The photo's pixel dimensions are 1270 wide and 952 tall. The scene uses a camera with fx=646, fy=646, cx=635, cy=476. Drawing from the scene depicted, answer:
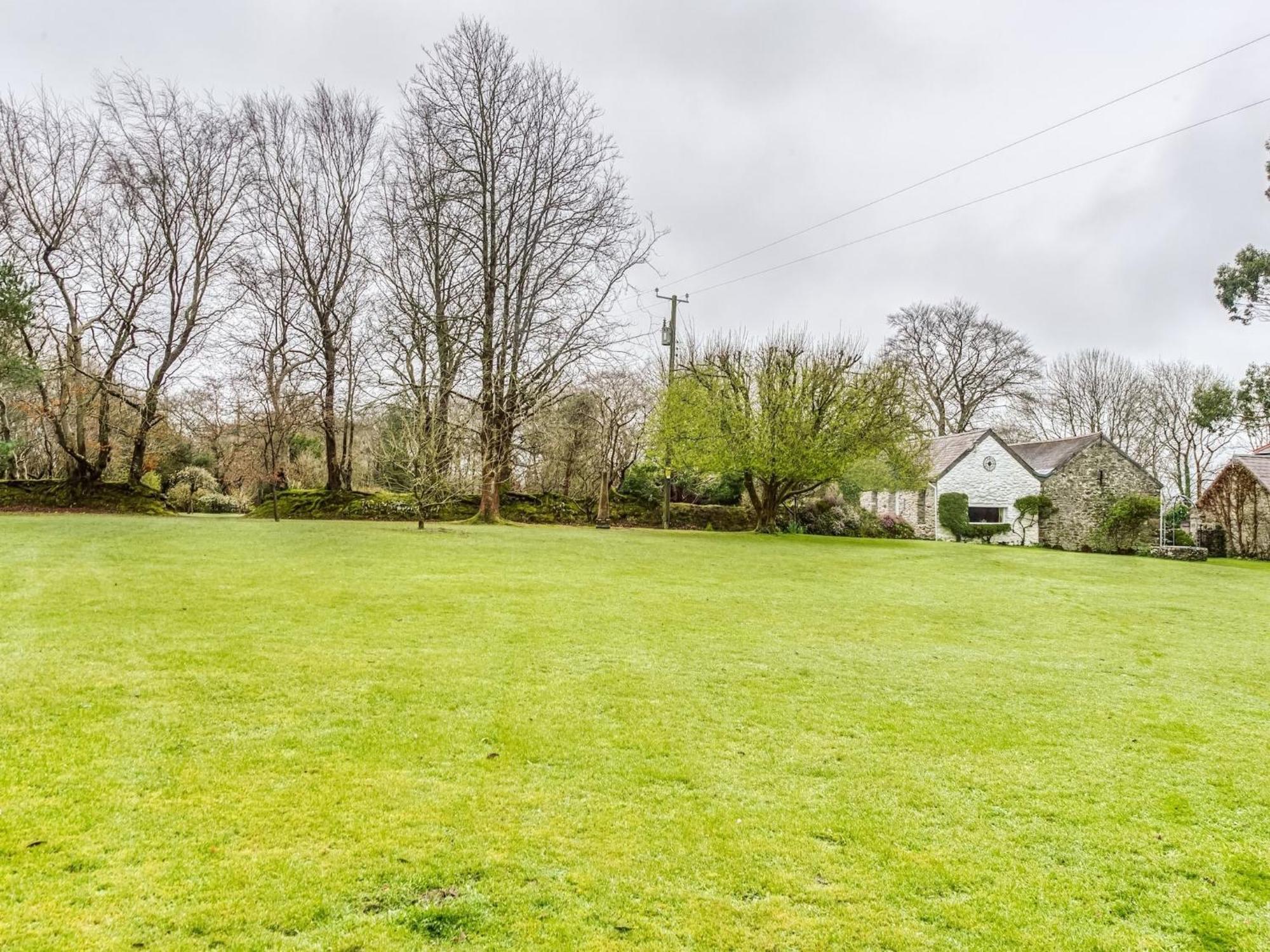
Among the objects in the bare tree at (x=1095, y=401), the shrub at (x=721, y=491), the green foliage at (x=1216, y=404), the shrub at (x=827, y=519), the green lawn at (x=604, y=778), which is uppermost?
the bare tree at (x=1095, y=401)

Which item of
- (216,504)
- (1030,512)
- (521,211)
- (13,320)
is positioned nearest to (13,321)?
(13,320)

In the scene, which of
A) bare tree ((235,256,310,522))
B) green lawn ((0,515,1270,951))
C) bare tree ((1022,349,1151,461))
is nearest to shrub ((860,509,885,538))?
bare tree ((1022,349,1151,461))

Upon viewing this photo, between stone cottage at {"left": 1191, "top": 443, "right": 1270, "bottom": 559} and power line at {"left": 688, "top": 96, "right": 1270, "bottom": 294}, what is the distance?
1841 cm

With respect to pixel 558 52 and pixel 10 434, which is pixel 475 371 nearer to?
pixel 558 52

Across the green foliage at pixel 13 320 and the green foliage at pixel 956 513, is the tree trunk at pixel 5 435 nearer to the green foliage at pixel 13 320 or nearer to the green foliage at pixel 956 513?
the green foliage at pixel 13 320

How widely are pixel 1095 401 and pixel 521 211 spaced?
122ft

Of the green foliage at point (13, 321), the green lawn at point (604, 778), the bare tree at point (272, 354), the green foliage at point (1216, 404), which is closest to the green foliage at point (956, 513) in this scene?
the green foliage at point (1216, 404)

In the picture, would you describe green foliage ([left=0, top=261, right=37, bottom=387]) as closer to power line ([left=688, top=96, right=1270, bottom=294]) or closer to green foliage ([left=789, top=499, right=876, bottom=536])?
power line ([left=688, top=96, right=1270, bottom=294])

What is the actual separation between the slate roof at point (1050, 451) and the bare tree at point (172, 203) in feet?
114

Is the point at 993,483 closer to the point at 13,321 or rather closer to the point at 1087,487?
the point at 1087,487

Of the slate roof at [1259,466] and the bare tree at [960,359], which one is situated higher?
the bare tree at [960,359]

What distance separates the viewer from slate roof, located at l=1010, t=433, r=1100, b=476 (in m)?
29.0

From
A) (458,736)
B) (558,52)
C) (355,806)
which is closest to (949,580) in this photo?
(458,736)

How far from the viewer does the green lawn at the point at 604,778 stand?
2283 mm
